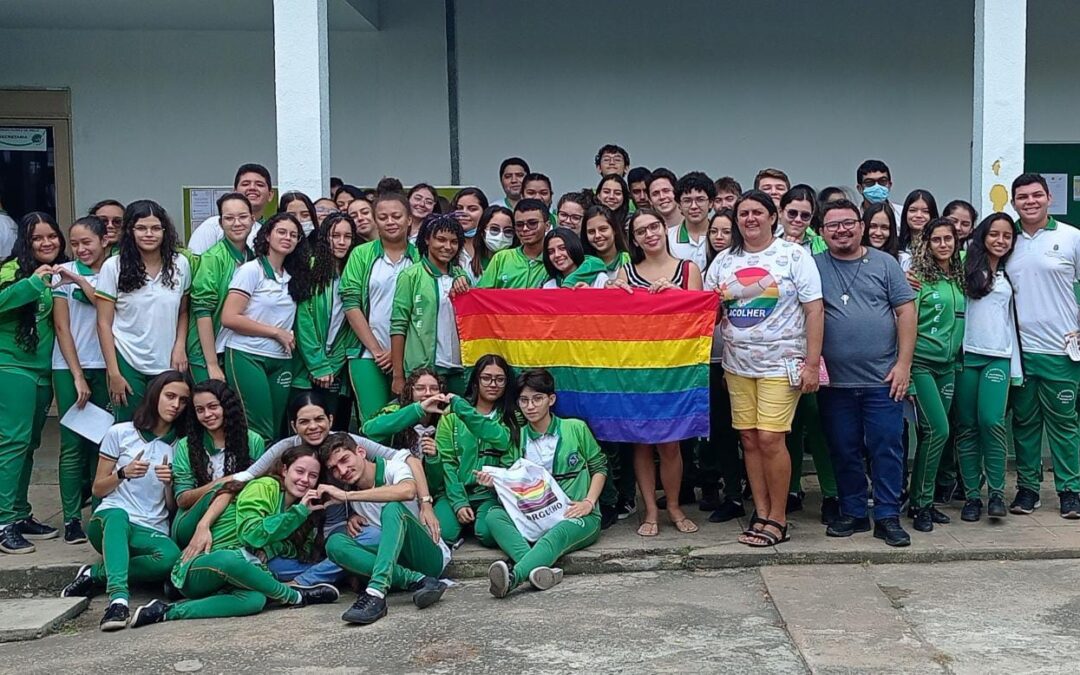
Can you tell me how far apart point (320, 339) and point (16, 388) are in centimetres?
164

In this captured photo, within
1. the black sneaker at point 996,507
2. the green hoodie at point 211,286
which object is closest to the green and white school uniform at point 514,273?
the green hoodie at point 211,286

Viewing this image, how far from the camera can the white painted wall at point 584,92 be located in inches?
403

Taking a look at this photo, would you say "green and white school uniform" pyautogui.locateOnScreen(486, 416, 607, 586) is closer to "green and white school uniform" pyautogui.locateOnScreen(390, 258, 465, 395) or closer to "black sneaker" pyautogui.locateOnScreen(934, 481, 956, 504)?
"green and white school uniform" pyautogui.locateOnScreen(390, 258, 465, 395)

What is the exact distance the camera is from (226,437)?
237 inches

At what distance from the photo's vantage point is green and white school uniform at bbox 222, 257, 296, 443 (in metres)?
6.55

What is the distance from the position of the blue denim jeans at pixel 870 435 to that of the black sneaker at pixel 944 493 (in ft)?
3.08

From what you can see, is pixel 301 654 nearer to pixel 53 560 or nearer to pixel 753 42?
pixel 53 560

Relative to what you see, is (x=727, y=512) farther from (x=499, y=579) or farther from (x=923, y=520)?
(x=499, y=579)

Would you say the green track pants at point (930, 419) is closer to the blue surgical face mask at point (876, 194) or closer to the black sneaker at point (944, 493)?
the black sneaker at point (944, 493)

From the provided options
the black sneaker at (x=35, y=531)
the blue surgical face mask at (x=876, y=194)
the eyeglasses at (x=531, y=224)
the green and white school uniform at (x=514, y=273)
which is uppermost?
the blue surgical face mask at (x=876, y=194)

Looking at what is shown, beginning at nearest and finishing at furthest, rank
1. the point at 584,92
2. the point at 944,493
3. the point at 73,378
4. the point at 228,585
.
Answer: the point at 228,585
the point at 73,378
the point at 944,493
the point at 584,92

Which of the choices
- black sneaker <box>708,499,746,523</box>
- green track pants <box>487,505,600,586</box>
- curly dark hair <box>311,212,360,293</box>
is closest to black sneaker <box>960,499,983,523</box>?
black sneaker <box>708,499,746,523</box>

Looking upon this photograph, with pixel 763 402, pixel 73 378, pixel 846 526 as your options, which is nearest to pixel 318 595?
pixel 73 378

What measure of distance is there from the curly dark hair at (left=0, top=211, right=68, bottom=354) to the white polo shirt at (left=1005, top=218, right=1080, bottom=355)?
5317mm
